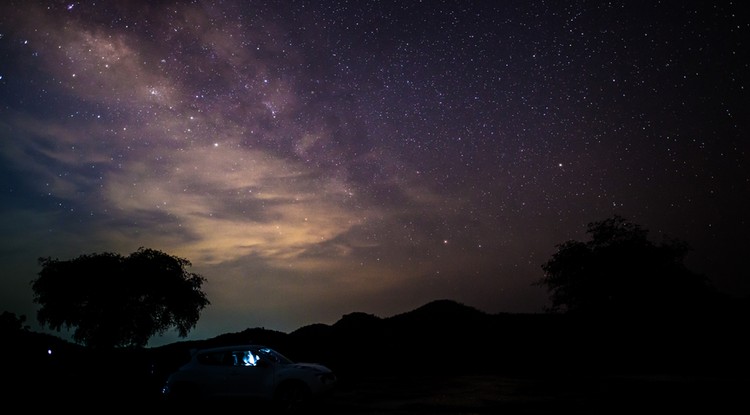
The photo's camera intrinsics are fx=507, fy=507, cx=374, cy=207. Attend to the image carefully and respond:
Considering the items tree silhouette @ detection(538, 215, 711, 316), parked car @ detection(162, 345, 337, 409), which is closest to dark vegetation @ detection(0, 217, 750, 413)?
tree silhouette @ detection(538, 215, 711, 316)

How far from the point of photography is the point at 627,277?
36.2 meters

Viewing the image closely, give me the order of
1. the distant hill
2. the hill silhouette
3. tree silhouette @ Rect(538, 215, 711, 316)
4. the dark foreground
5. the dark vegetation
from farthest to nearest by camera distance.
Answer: tree silhouette @ Rect(538, 215, 711, 316), the dark vegetation, the distant hill, the hill silhouette, the dark foreground

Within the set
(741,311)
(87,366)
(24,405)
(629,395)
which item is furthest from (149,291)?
(741,311)

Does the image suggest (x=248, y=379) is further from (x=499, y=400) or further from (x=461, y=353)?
(x=461, y=353)

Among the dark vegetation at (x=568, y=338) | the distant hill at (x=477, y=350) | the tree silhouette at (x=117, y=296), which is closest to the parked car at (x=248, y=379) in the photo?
the distant hill at (x=477, y=350)

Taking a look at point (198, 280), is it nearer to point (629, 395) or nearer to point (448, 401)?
point (448, 401)

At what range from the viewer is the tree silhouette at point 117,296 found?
37.7 m

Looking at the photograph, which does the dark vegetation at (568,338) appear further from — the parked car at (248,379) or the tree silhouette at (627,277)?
the parked car at (248,379)

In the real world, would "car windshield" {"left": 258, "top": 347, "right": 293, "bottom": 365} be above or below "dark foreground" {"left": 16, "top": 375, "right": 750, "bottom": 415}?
above

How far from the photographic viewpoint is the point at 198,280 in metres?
42.3

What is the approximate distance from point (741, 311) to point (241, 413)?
3259cm

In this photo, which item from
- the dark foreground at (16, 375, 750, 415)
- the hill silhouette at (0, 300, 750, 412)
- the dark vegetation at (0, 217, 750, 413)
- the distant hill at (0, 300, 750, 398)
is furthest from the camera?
the dark vegetation at (0, 217, 750, 413)

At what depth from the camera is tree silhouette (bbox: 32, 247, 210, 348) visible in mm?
37719

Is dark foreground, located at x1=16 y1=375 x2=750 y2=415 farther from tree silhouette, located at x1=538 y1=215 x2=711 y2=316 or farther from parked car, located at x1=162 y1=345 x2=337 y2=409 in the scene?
tree silhouette, located at x1=538 y1=215 x2=711 y2=316
